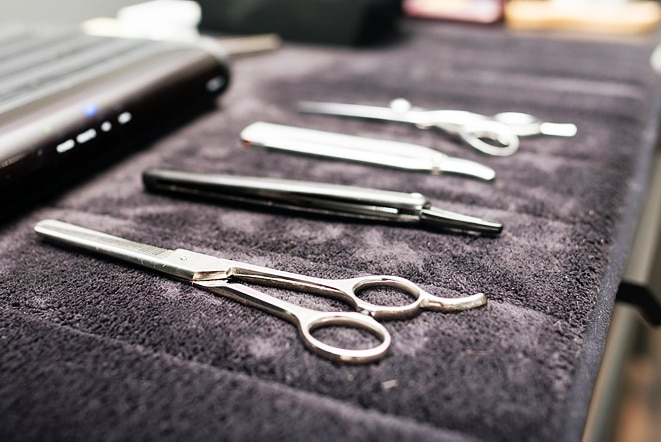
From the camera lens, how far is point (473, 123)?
1.69 feet

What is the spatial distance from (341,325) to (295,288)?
36 millimetres

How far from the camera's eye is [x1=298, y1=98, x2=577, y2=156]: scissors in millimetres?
506

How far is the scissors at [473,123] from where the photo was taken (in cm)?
51

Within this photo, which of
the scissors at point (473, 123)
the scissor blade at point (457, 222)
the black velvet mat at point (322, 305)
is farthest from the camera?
the scissors at point (473, 123)

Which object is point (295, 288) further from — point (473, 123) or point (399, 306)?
point (473, 123)

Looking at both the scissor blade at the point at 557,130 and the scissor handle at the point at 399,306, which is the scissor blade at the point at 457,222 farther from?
the scissor blade at the point at 557,130

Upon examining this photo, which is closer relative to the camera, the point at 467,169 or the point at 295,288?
the point at 295,288

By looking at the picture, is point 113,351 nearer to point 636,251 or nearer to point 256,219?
point 256,219

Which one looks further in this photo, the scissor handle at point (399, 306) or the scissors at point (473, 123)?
the scissors at point (473, 123)

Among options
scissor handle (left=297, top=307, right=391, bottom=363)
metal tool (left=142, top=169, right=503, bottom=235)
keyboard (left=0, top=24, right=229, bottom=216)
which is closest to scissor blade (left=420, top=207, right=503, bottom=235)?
metal tool (left=142, top=169, right=503, bottom=235)

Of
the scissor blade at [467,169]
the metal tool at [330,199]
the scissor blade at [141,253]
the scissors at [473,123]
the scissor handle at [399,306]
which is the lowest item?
the scissor blade at [141,253]

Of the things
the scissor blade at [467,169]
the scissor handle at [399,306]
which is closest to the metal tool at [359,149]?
the scissor blade at [467,169]

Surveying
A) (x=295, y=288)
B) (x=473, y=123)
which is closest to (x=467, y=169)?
(x=473, y=123)

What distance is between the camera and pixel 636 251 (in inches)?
18.7
